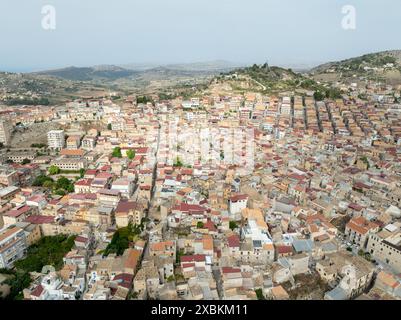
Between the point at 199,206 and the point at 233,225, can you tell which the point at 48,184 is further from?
the point at 233,225

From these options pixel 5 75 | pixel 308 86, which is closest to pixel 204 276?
pixel 308 86

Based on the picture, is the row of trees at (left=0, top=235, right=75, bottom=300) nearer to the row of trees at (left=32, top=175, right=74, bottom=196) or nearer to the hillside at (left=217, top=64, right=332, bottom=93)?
the row of trees at (left=32, top=175, right=74, bottom=196)

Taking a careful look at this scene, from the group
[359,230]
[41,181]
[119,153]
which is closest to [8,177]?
[41,181]

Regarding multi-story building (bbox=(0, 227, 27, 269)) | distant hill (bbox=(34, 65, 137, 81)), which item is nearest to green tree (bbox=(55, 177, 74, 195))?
multi-story building (bbox=(0, 227, 27, 269))

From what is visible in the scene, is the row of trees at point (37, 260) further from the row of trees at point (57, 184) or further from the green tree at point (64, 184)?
the green tree at point (64, 184)

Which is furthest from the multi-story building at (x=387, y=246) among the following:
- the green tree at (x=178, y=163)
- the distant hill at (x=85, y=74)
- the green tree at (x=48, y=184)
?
the distant hill at (x=85, y=74)

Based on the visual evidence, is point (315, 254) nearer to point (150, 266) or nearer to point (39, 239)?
point (150, 266)
